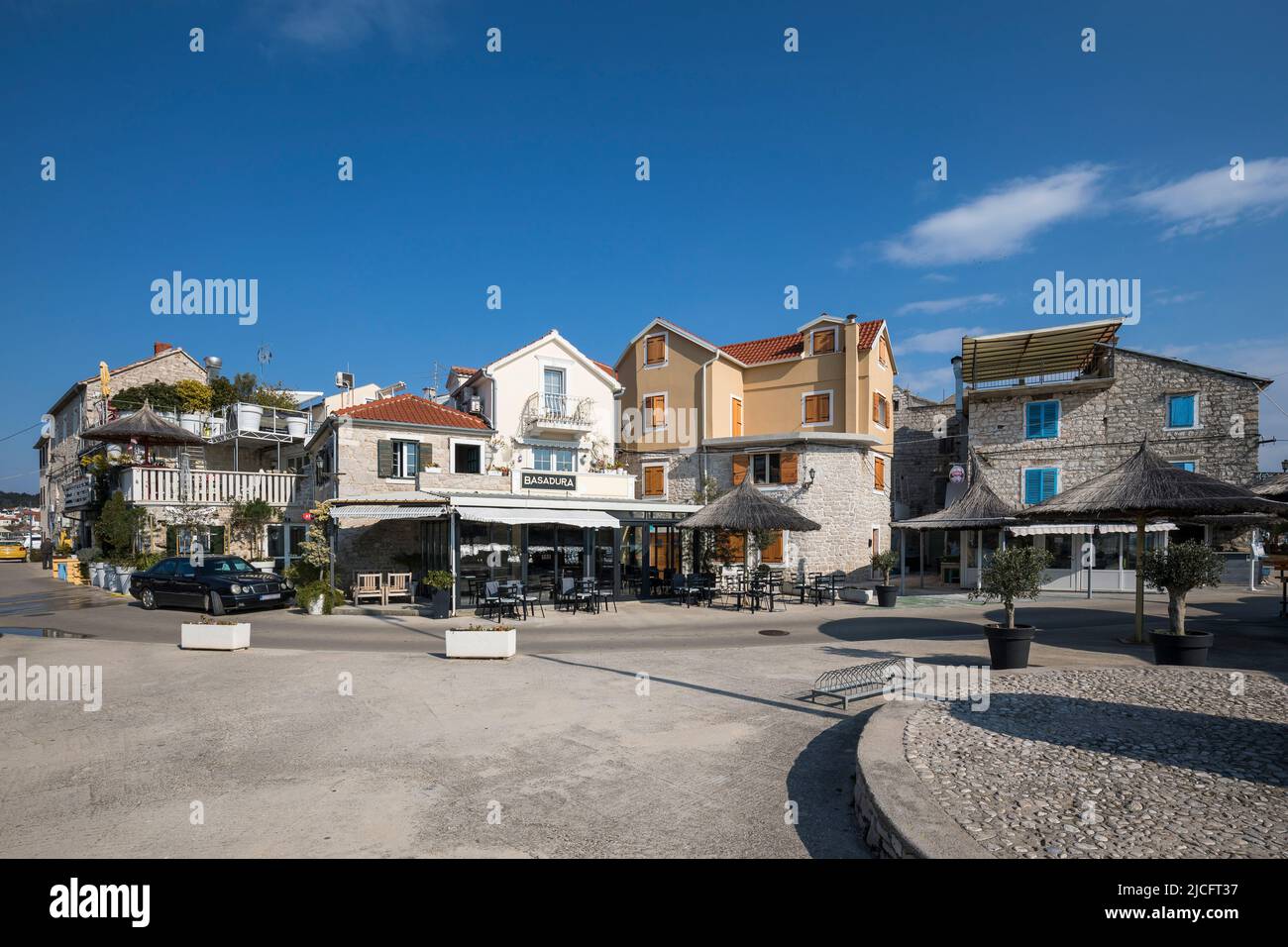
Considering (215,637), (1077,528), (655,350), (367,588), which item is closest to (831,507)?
(1077,528)

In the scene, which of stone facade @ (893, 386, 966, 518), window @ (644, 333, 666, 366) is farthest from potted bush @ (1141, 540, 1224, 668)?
stone facade @ (893, 386, 966, 518)

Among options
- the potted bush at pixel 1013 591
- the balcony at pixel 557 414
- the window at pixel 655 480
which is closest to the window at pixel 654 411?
the window at pixel 655 480

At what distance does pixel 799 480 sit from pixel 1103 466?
37.6ft

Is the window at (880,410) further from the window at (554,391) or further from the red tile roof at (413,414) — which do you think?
the red tile roof at (413,414)

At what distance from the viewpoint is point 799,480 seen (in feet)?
81.3

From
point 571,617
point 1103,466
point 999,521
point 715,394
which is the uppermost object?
point 715,394

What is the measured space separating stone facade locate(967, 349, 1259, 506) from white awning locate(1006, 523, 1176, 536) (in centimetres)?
300

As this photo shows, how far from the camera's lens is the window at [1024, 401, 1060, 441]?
2602cm

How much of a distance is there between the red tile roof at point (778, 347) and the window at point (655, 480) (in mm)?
6154

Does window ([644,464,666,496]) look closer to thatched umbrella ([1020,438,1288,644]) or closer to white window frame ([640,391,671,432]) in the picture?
white window frame ([640,391,671,432])

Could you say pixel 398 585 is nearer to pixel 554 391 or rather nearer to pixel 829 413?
pixel 554 391

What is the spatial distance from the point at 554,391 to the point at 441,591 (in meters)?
10.8
